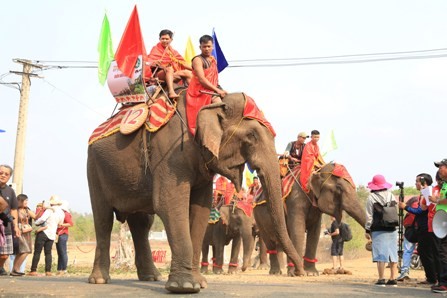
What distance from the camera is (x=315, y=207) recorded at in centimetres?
1741

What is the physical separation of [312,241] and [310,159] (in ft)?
6.34

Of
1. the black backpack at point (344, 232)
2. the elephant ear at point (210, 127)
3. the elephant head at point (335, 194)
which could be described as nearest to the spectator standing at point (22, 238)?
the elephant head at point (335, 194)

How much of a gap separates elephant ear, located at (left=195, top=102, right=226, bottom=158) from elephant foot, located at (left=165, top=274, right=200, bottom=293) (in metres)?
1.57

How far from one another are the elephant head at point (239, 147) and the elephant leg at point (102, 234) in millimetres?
2259

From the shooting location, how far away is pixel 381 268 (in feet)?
41.9

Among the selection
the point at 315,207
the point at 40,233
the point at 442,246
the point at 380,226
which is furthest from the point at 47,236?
the point at 442,246

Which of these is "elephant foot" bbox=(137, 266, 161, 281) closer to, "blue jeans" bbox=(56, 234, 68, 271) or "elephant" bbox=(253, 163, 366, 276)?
"elephant" bbox=(253, 163, 366, 276)

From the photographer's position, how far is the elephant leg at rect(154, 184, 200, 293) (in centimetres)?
948

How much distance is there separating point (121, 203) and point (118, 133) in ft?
3.36

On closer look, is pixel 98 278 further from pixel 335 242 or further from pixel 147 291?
pixel 335 242

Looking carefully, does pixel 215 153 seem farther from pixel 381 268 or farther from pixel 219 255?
pixel 219 255

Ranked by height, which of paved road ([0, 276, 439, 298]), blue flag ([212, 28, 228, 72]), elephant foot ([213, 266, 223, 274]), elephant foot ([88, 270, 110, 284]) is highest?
blue flag ([212, 28, 228, 72])

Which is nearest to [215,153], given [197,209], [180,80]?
[197,209]

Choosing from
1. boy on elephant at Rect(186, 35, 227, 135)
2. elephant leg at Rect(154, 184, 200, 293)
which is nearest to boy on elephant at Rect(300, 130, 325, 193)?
boy on elephant at Rect(186, 35, 227, 135)
